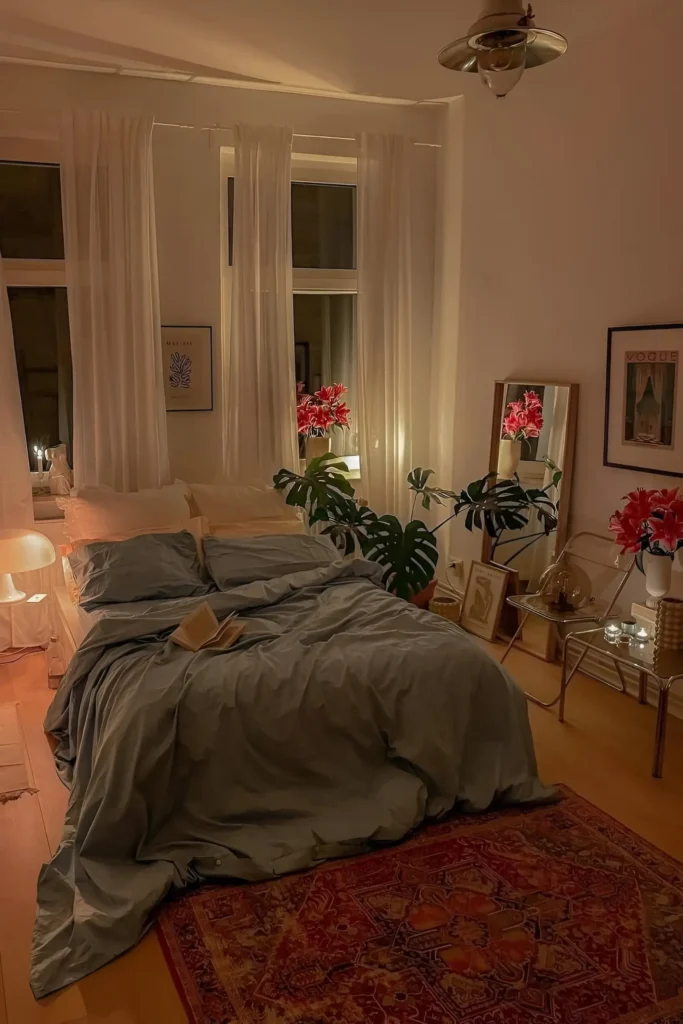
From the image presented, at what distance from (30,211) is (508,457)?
282cm

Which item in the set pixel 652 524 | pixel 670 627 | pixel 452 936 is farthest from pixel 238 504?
pixel 452 936

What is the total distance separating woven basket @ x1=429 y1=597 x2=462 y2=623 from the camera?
491 centimetres

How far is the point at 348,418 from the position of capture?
5254 mm

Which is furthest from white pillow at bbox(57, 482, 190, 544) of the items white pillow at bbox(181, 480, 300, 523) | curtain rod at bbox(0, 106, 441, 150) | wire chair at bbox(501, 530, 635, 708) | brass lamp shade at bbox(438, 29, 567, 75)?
brass lamp shade at bbox(438, 29, 567, 75)

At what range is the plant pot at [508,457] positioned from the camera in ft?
15.3

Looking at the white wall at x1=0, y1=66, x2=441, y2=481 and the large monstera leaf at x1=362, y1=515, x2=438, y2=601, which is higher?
the white wall at x1=0, y1=66, x2=441, y2=481

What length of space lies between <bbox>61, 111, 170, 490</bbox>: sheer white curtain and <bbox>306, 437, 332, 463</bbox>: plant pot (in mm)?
877

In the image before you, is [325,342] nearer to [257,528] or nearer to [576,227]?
[257,528]

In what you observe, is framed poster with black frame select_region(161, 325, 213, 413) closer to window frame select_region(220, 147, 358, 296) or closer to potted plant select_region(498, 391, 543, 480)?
window frame select_region(220, 147, 358, 296)

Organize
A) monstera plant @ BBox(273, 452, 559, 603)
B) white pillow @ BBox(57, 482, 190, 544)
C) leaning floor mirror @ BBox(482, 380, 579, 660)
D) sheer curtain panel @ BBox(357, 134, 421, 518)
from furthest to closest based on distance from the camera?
sheer curtain panel @ BBox(357, 134, 421, 518), monstera plant @ BBox(273, 452, 559, 603), leaning floor mirror @ BBox(482, 380, 579, 660), white pillow @ BBox(57, 482, 190, 544)

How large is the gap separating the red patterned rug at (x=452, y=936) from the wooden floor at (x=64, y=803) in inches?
4.1

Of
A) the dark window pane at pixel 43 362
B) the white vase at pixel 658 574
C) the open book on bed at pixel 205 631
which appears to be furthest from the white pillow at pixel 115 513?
the white vase at pixel 658 574

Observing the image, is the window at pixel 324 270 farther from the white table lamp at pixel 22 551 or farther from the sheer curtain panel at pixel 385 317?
the white table lamp at pixel 22 551

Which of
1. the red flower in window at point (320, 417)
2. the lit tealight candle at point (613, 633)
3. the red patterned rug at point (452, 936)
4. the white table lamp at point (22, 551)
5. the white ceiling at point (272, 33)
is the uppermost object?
the white ceiling at point (272, 33)
